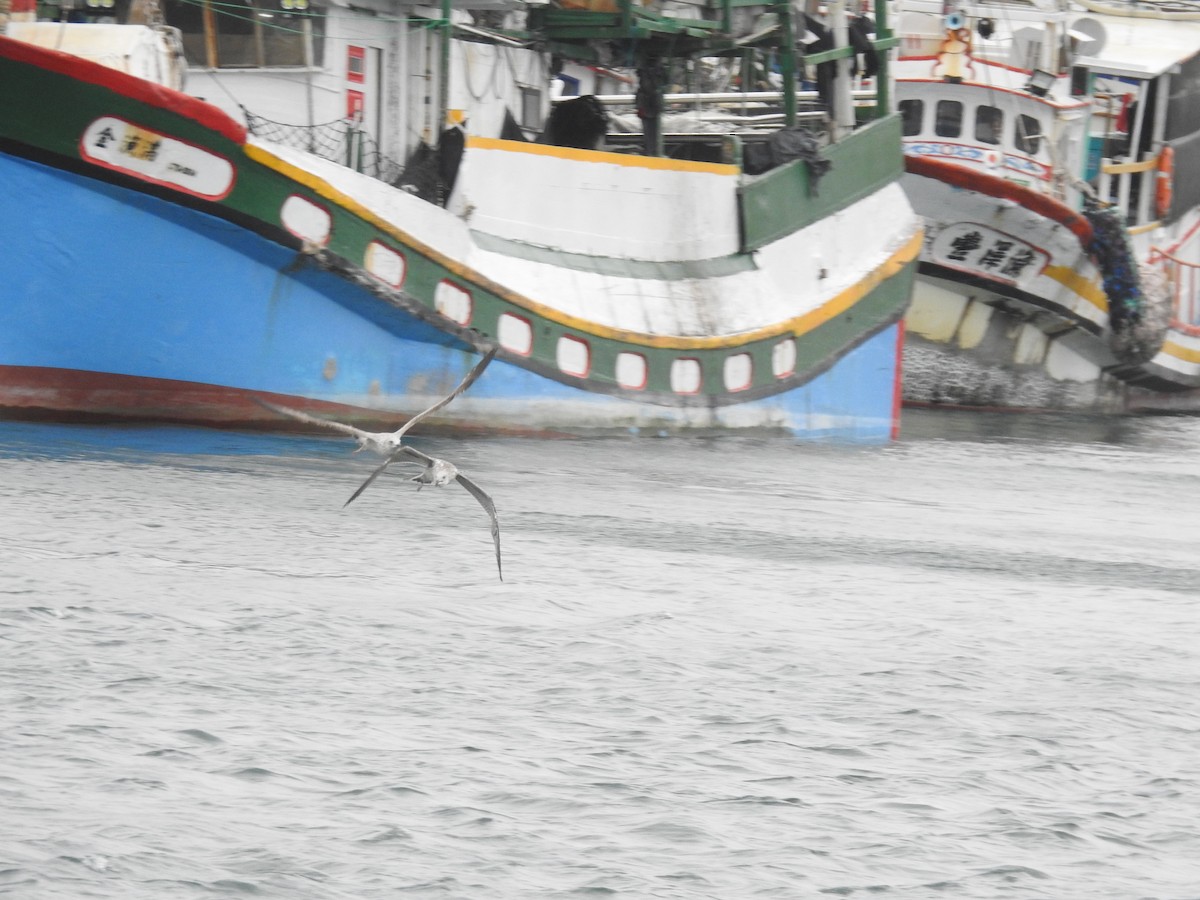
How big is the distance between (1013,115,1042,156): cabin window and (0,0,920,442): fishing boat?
5914mm

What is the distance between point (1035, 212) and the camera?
75.9 feet

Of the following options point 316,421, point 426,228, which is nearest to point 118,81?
point 426,228

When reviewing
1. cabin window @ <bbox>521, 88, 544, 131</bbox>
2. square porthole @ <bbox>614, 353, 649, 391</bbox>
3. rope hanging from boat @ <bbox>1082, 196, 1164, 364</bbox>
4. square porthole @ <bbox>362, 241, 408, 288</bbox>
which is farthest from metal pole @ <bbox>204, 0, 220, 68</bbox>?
rope hanging from boat @ <bbox>1082, 196, 1164, 364</bbox>

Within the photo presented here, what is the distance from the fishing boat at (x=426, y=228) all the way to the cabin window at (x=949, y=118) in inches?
221

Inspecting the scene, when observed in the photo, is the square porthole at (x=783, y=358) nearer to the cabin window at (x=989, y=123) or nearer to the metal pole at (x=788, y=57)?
the metal pole at (x=788, y=57)

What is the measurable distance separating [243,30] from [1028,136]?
14004 mm

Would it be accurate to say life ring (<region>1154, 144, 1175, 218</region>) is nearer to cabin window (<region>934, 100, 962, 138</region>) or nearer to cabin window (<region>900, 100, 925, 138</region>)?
cabin window (<region>934, 100, 962, 138</region>)

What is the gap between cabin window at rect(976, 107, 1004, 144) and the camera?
24609mm

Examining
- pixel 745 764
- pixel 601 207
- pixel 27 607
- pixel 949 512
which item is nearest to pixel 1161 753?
pixel 745 764

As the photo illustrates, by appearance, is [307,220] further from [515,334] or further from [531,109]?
[531,109]

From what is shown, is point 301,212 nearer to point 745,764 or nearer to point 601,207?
point 601,207

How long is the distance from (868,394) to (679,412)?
3.44 meters

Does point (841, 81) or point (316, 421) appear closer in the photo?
point (316, 421)

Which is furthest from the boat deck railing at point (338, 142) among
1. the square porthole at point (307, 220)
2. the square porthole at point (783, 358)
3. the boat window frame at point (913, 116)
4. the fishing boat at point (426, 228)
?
the boat window frame at point (913, 116)
